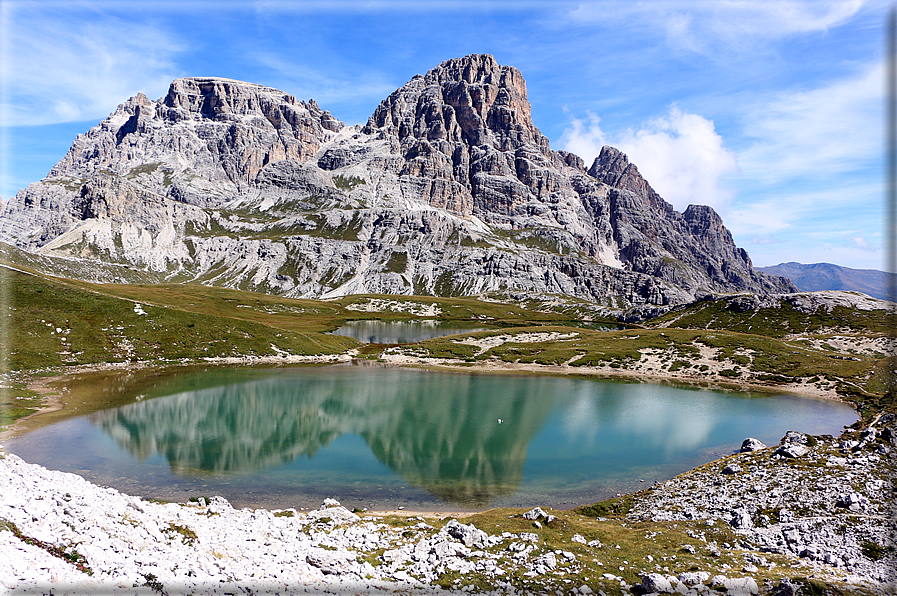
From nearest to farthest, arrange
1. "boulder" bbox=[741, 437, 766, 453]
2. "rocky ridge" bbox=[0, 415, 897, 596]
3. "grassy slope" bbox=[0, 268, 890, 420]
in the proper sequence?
"rocky ridge" bbox=[0, 415, 897, 596]
"boulder" bbox=[741, 437, 766, 453]
"grassy slope" bbox=[0, 268, 890, 420]

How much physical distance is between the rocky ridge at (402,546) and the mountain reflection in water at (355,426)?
44.0 ft

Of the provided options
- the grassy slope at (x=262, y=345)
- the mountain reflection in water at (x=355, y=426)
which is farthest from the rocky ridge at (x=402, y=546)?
the grassy slope at (x=262, y=345)

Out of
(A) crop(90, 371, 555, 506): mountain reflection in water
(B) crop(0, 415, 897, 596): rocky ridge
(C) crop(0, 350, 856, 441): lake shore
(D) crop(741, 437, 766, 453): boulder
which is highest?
(B) crop(0, 415, 897, 596): rocky ridge

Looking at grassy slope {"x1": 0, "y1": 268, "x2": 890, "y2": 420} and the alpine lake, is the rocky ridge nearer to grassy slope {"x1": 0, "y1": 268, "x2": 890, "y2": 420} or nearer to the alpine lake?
the alpine lake

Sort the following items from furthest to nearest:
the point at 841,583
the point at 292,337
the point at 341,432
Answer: the point at 292,337, the point at 341,432, the point at 841,583

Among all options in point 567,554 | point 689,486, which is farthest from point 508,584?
point 689,486

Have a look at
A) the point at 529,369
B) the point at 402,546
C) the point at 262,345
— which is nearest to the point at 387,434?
the point at 402,546

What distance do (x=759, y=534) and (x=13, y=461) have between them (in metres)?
36.4

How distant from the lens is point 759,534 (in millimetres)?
19609

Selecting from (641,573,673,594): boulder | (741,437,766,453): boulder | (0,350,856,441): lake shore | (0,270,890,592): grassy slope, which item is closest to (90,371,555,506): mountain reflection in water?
(0,270,890,592): grassy slope

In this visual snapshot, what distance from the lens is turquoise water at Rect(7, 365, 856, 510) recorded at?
1247 inches

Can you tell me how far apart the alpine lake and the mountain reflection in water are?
7.7 inches

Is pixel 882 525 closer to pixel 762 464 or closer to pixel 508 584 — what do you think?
pixel 762 464

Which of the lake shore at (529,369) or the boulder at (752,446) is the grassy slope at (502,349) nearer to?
the lake shore at (529,369)
